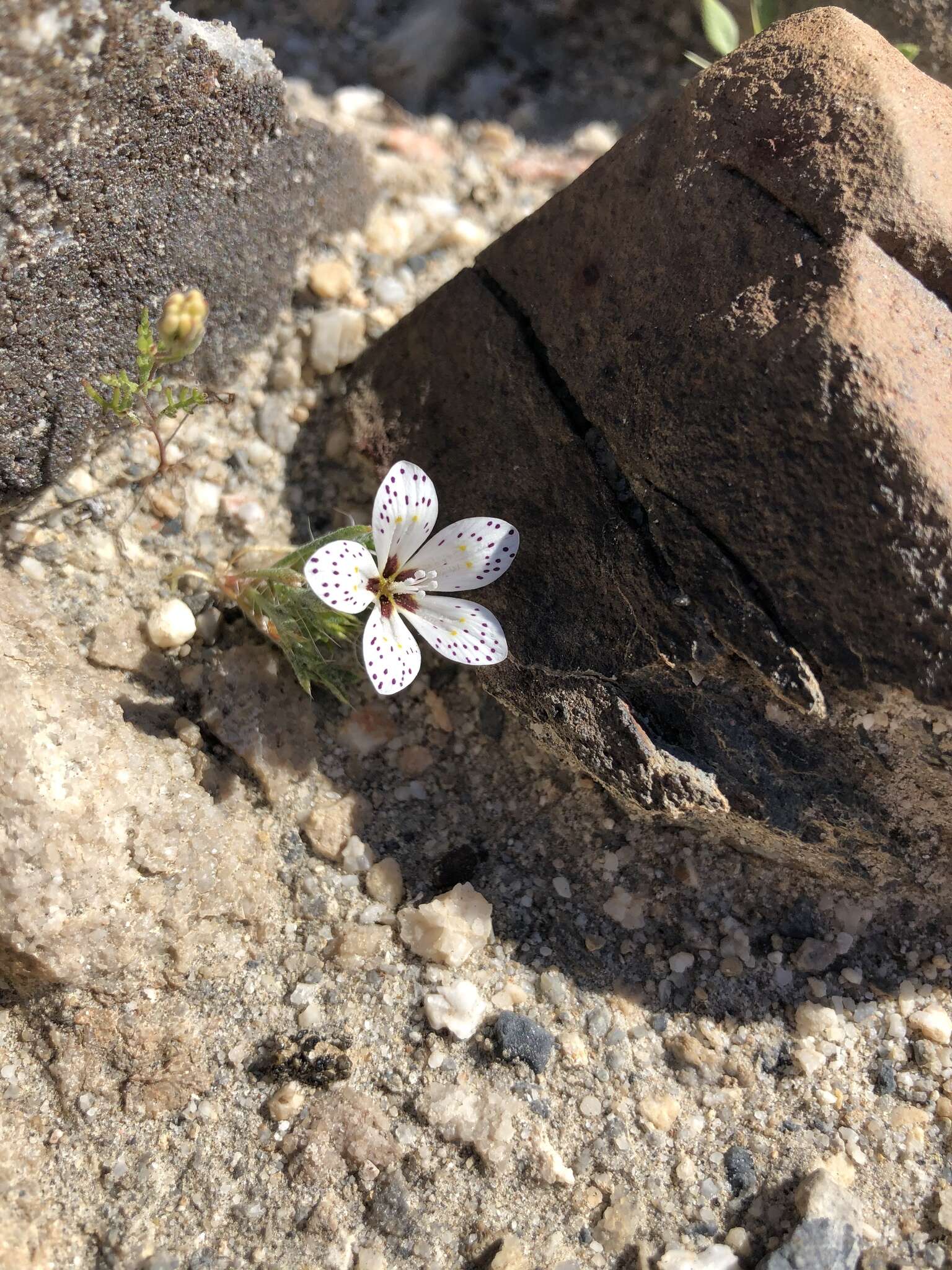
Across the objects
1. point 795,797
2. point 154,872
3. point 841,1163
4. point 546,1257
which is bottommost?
point 154,872

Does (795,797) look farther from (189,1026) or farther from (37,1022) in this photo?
(37,1022)

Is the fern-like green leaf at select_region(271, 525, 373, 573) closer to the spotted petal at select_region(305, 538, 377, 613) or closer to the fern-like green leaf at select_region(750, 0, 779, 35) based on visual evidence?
the spotted petal at select_region(305, 538, 377, 613)

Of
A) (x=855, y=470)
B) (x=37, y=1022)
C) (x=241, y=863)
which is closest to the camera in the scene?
(x=855, y=470)

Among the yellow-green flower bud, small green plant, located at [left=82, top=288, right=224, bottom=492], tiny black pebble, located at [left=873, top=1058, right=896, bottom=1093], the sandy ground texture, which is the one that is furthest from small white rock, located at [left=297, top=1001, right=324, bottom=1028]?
the yellow-green flower bud

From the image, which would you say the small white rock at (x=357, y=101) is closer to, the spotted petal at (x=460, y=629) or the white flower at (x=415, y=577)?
the white flower at (x=415, y=577)

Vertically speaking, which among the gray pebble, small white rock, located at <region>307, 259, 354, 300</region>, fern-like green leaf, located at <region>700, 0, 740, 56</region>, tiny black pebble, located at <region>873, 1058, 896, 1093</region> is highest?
fern-like green leaf, located at <region>700, 0, 740, 56</region>

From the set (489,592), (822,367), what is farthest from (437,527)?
(822,367)

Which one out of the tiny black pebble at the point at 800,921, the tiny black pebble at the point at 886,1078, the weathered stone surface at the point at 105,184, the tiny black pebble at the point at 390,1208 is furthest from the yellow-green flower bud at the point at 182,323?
the tiny black pebble at the point at 886,1078

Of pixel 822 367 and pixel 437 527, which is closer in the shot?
pixel 822 367
